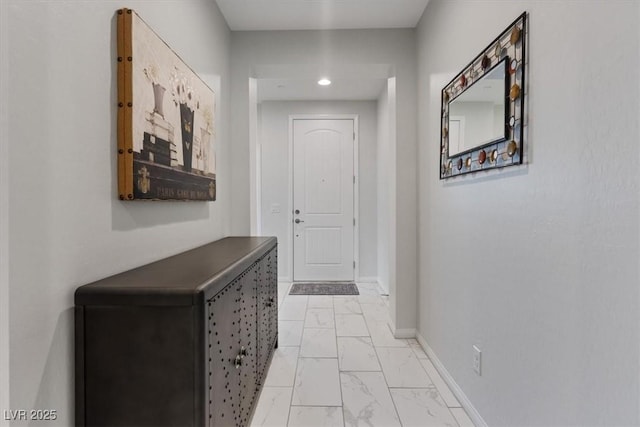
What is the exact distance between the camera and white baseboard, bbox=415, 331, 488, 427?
174 cm

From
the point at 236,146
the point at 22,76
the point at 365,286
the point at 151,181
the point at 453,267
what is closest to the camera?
the point at 22,76

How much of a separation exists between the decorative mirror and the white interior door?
2.68m

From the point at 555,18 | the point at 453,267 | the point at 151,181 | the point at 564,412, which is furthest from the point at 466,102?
the point at 151,181

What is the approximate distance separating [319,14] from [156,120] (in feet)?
5.73

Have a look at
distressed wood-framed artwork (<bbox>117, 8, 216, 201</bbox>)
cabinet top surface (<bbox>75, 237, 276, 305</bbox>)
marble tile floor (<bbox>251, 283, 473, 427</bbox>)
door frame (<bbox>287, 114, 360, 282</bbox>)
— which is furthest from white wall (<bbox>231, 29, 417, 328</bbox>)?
door frame (<bbox>287, 114, 360, 282</bbox>)

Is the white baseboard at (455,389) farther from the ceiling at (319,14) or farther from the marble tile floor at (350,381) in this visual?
the ceiling at (319,14)

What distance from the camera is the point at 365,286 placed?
4633 millimetres

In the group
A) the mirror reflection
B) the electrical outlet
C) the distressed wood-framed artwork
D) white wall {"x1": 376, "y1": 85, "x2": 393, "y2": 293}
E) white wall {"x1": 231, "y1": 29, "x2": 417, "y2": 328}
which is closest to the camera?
the distressed wood-framed artwork

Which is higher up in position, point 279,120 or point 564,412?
point 279,120

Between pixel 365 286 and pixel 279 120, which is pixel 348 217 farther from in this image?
pixel 279 120

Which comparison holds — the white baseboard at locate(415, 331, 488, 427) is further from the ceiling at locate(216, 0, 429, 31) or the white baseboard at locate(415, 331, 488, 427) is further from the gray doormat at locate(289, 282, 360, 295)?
the ceiling at locate(216, 0, 429, 31)

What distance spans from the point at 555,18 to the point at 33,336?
72.1 inches

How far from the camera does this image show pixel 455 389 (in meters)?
2.03

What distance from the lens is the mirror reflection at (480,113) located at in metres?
1.51
